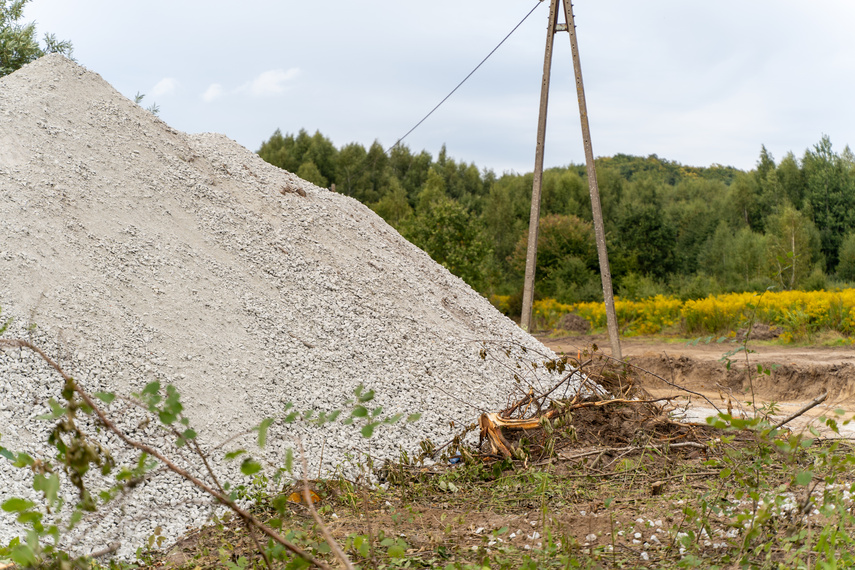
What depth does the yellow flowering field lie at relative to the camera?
11.9 metres

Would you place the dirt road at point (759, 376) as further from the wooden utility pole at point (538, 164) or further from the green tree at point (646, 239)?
the green tree at point (646, 239)

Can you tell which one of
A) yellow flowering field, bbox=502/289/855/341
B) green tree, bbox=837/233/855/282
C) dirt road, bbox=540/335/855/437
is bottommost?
dirt road, bbox=540/335/855/437

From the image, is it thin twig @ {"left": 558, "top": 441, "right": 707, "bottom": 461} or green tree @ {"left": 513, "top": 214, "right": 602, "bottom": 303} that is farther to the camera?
green tree @ {"left": 513, "top": 214, "right": 602, "bottom": 303}

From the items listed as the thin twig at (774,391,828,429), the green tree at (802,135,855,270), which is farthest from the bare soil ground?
the green tree at (802,135,855,270)

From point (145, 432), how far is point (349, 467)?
1.34 meters

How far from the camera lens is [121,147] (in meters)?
7.29

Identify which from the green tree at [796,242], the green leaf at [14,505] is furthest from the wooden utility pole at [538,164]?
the green tree at [796,242]

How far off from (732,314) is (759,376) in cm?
527

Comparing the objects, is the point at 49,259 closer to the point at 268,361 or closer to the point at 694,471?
the point at 268,361

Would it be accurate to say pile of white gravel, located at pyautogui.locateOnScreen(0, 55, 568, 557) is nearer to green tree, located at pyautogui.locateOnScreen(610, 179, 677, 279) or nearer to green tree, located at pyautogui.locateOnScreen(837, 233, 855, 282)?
green tree, located at pyautogui.locateOnScreen(610, 179, 677, 279)

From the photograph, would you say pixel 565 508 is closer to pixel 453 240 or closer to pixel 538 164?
pixel 538 164

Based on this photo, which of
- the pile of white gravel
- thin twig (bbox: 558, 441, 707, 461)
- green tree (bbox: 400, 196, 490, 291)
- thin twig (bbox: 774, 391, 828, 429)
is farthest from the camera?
green tree (bbox: 400, 196, 490, 291)

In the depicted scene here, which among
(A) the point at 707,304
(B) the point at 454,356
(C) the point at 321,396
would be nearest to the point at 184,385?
(C) the point at 321,396

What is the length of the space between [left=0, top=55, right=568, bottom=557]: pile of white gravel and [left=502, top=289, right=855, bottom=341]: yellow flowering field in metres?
6.47
